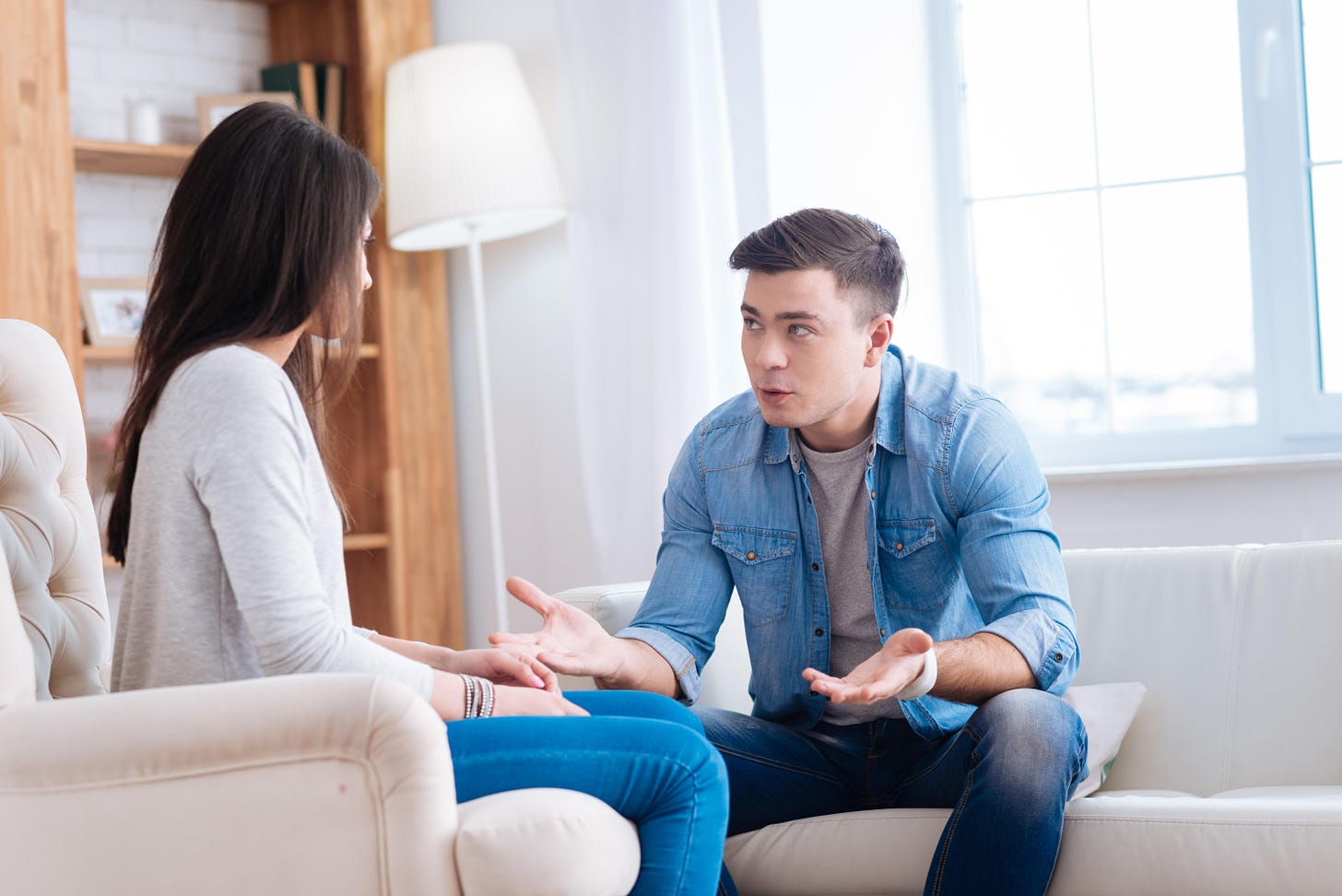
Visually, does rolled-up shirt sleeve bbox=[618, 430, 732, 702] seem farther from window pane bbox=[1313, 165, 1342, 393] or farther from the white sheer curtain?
window pane bbox=[1313, 165, 1342, 393]

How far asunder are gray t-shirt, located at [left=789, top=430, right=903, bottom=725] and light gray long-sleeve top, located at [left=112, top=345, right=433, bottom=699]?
2.57ft

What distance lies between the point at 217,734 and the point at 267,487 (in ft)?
0.72

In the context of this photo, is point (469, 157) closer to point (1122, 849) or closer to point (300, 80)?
point (300, 80)

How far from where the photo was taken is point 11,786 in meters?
1.19

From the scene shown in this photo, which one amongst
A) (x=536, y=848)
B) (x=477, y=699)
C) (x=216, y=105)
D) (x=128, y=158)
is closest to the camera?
(x=536, y=848)

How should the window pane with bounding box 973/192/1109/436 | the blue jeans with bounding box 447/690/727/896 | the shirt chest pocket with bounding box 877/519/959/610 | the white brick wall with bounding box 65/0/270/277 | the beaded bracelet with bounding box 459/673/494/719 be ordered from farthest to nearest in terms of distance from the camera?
1. the white brick wall with bounding box 65/0/270/277
2. the window pane with bounding box 973/192/1109/436
3. the shirt chest pocket with bounding box 877/519/959/610
4. the beaded bracelet with bounding box 459/673/494/719
5. the blue jeans with bounding box 447/690/727/896

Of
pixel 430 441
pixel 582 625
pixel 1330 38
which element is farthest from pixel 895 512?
pixel 430 441

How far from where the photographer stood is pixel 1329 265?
2729 mm

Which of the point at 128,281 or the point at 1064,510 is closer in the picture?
the point at 1064,510

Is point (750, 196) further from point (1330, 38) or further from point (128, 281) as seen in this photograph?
point (128, 281)

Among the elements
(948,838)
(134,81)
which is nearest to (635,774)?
(948,838)

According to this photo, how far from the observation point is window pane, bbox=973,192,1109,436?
2959 millimetres

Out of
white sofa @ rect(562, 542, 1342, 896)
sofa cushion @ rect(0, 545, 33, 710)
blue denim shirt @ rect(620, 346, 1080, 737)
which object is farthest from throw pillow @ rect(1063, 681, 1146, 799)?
sofa cushion @ rect(0, 545, 33, 710)

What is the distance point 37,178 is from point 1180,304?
7.83 ft
